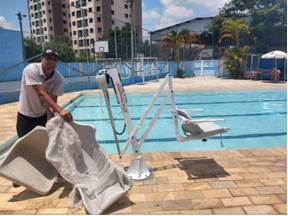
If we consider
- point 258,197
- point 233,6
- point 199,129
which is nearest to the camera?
point 258,197

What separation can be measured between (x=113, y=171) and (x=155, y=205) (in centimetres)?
56

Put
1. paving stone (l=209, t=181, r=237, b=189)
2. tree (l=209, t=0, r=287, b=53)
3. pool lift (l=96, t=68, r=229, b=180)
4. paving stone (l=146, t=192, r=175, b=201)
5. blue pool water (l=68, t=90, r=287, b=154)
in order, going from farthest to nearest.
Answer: tree (l=209, t=0, r=287, b=53) → blue pool water (l=68, t=90, r=287, b=154) → pool lift (l=96, t=68, r=229, b=180) → paving stone (l=209, t=181, r=237, b=189) → paving stone (l=146, t=192, r=175, b=201)

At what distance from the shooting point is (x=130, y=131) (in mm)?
3516

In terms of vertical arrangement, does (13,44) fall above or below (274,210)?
above

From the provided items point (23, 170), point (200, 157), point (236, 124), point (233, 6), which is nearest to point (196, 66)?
point (233, 6)

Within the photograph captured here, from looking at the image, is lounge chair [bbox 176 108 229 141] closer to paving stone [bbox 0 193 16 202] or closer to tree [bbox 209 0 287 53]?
paving stone [bbox 0 193 16 202]

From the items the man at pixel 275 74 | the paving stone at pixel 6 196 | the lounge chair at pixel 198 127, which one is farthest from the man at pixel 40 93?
the man at pixel 275 74

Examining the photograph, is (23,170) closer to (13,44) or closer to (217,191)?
(217,191)

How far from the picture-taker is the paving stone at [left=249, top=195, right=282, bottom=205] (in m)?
2.78

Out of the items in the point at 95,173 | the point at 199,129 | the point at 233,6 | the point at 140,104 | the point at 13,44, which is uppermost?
the point at 233,6

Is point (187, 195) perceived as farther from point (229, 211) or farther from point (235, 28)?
point (235, 28)

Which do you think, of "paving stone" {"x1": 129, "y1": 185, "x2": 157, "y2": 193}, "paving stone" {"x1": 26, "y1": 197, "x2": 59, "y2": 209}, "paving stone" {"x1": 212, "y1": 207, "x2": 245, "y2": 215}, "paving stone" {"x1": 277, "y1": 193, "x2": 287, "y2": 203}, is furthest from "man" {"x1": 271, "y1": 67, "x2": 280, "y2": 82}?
"paving stone" {"x1": 26, "y1": 197, "x2": 59, "y2": 209}

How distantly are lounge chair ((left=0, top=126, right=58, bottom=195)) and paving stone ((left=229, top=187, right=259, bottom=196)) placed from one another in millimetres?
1951

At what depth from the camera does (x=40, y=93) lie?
2.98 metres
